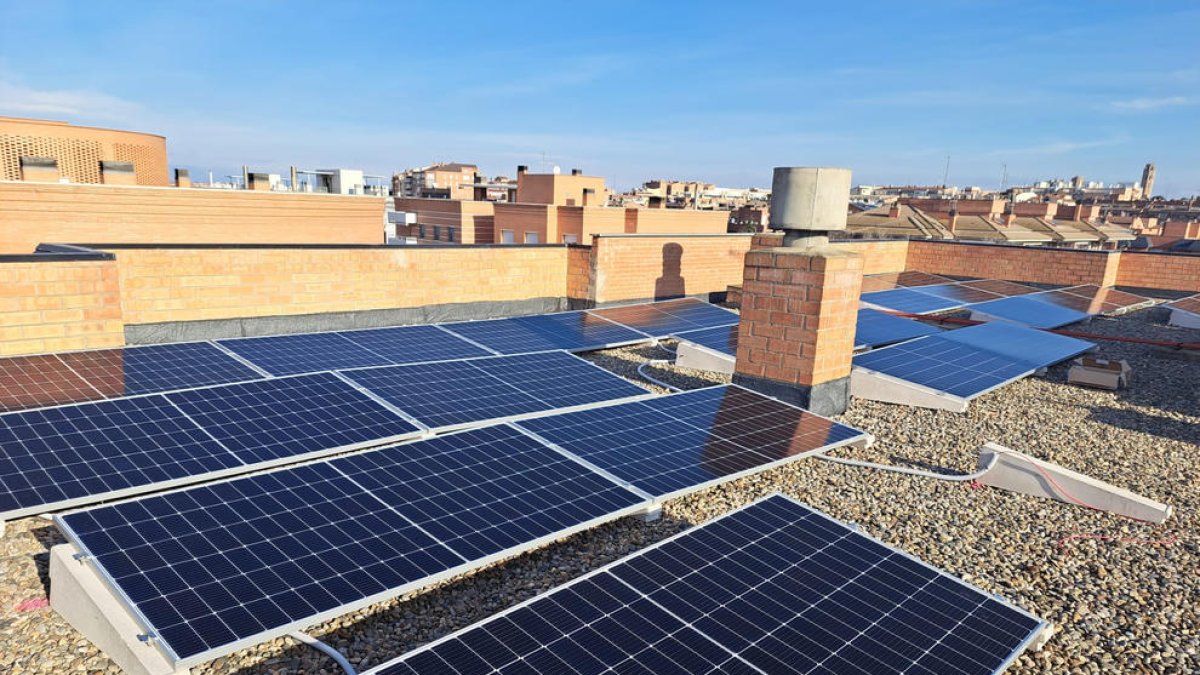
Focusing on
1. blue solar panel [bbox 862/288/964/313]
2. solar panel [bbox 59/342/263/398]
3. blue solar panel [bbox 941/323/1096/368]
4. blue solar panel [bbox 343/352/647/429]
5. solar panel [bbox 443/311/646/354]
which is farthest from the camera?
blue solar panel [bbox 862/288/964/313]

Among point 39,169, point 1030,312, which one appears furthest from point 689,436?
point 39,169

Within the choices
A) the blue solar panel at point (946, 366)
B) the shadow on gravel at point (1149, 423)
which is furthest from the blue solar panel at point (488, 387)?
the shadow on gravel at point (1149, 423)

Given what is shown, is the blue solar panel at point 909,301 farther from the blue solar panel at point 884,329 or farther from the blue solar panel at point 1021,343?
the blue solar panel at point 1021,343

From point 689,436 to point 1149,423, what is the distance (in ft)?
26.1

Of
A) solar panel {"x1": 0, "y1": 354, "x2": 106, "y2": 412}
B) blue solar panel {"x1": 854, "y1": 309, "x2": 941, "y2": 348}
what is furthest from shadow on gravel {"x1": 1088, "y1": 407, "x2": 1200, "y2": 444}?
solar panel {"x1": 0, "y1": 354, "x2": 106, "y2": 412}

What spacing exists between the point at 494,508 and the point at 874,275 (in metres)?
22.9

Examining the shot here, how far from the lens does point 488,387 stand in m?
9.12

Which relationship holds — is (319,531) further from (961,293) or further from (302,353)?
(961,293)

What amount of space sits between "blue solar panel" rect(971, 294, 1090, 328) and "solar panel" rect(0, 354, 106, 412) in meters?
18.4

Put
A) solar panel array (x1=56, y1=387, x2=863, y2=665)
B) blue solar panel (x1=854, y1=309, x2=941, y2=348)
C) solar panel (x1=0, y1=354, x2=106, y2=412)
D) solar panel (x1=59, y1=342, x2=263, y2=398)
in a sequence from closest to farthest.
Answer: solar panel array (x1=56, y1=387, x2=863, y2=665) → solar panel (x1=0, y1=354, x2=106, y2=412) → solar panel (x1=59, y1=342, x2=263, y2=398) → blue solar panel (x1=854, y1=309, x2=941, y2=348)

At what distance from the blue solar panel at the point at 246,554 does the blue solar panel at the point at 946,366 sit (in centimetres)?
834

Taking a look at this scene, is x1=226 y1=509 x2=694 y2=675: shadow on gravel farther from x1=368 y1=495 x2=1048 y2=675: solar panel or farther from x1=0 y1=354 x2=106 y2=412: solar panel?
x1=0 y1=354 x2=106 y2=412: solar panel

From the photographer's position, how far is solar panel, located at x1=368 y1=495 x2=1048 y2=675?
12.4 feet

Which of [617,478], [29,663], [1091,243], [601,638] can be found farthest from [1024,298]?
[1091,243]
